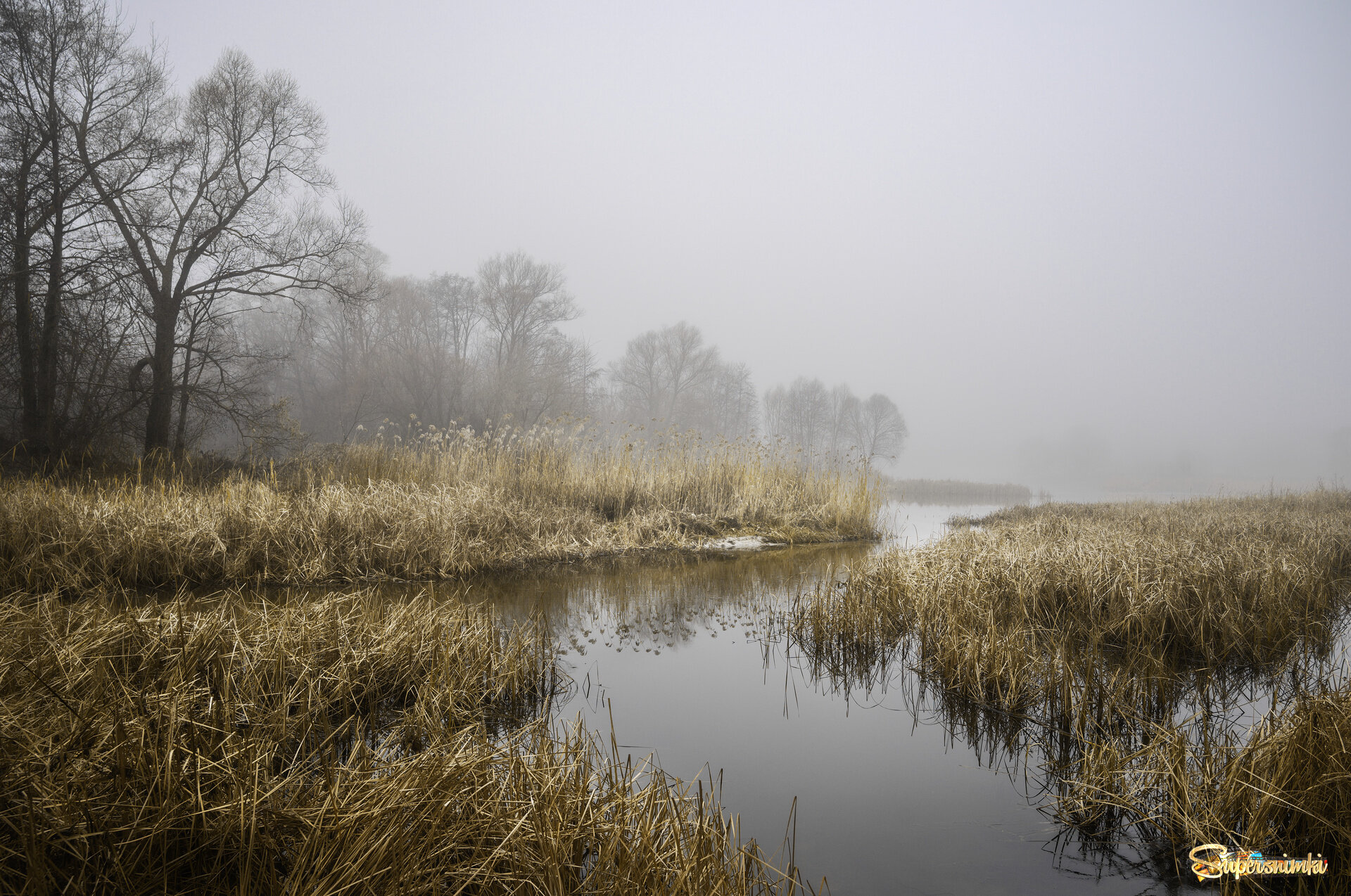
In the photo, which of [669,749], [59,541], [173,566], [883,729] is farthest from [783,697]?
[59,541]

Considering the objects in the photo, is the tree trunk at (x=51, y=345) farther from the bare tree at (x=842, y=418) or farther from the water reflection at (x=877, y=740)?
the bare tree at (x=842, y=418)

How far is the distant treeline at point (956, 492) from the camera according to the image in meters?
26.6

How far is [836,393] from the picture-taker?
45.8m

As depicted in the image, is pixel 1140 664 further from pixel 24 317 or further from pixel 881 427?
pixel 881 427

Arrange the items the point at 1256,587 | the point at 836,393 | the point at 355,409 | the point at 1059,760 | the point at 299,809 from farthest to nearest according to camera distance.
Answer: the point at 836,393
the point at 355,409
the point at 1256,587
the point at 1059,760
the point at 299,809

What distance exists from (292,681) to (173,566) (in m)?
4.01

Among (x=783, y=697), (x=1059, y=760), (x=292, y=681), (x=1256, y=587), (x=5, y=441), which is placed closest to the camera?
(x=1059, y=760)

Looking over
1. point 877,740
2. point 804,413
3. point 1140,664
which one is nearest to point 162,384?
point 877,740

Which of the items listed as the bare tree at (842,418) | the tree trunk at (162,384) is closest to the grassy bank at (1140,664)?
the tree trunk at (162,384)

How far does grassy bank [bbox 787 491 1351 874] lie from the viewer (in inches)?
78.4

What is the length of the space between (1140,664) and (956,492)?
28989 mm

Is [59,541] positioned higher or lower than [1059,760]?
higher

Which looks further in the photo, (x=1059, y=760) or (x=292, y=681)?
(x=292, y=681)

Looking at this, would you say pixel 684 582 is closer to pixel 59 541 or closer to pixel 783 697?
pixel 783 697
